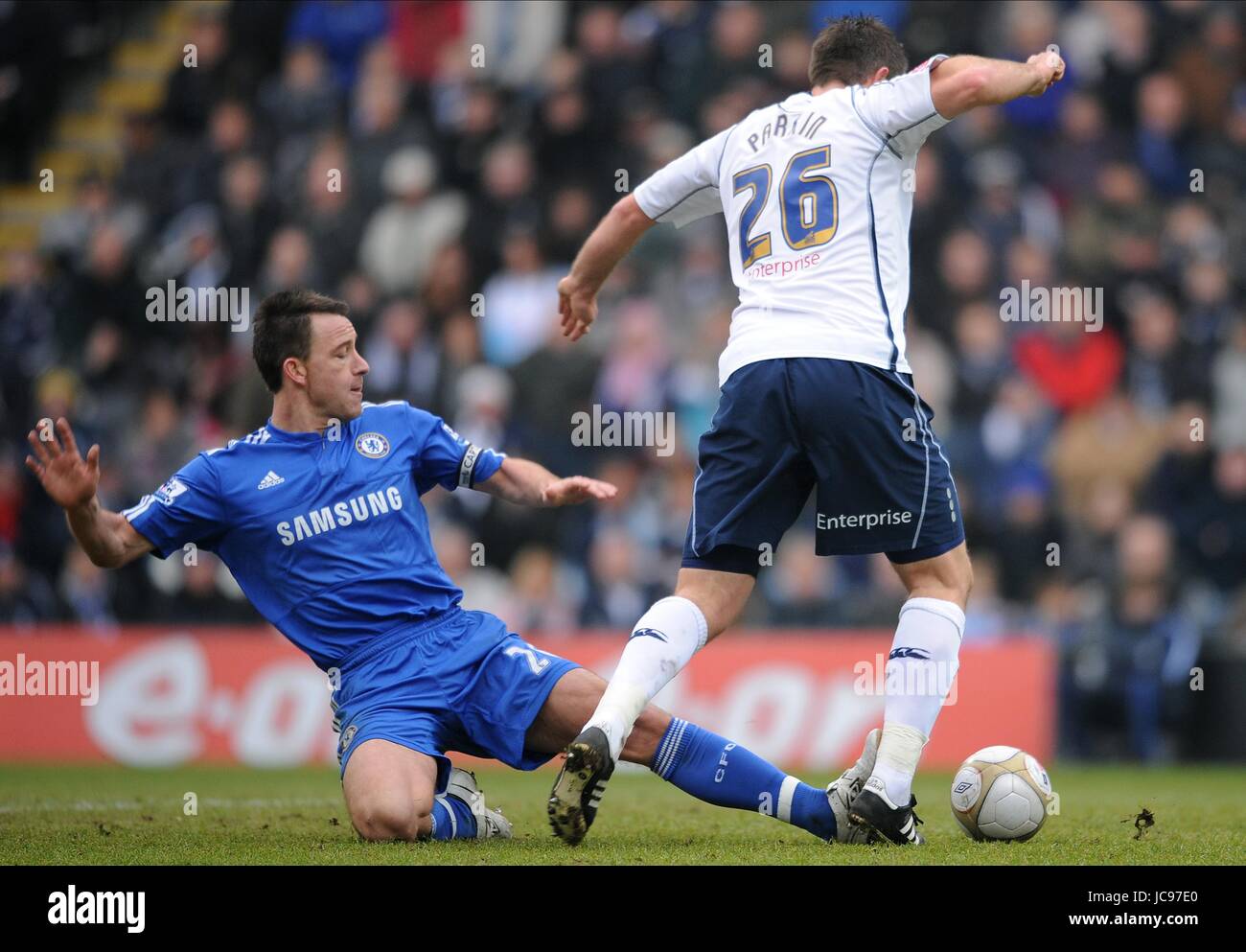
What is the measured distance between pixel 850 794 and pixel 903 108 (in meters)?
2.17

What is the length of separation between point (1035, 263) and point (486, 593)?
477 cm

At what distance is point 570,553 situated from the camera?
38.7 ft

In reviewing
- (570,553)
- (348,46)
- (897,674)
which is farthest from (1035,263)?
(897,674)

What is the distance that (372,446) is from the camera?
20.1ft

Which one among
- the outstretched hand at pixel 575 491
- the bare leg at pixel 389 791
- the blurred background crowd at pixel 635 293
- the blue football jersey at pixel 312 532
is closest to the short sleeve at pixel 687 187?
the outstretched hand at pixel 575 491

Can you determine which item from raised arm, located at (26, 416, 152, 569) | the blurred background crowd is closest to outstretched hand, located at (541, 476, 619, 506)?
raised arm, located at (26, 416, 152, 569)

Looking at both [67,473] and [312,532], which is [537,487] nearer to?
[312,532]

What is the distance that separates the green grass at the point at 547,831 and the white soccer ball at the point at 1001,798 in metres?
0.08

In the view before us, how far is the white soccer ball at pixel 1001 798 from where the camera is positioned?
544cm

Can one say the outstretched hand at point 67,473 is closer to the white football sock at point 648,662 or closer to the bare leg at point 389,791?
the bare leg at point 389,791

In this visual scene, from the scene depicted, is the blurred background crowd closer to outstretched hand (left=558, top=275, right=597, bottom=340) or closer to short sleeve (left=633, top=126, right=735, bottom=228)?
outstretched hand (left=558, top=275, right=597, bottom=340)

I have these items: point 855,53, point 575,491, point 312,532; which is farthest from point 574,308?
point 855,53

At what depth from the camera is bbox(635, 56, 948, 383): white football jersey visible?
530cm

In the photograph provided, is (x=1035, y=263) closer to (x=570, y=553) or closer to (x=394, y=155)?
(x=570, y=553)
